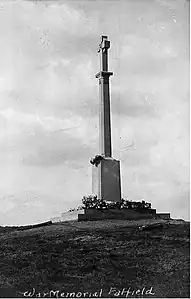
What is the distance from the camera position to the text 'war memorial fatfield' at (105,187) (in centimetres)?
1180

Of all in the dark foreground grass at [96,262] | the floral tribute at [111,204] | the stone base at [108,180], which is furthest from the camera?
the stone base at [108,180]

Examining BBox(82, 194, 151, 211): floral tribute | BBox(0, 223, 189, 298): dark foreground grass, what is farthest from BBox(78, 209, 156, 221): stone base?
BBox(0, 223, 189, 298): dark foreground grass

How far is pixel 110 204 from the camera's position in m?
12.2

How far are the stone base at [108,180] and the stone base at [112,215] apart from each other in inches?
40.2

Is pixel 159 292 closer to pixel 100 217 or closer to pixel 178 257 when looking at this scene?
pixel 178 257

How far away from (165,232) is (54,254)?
7.80ft

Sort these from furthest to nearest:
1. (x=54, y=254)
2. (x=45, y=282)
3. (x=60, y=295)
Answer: (x=54, y=254)
(x=45, y=282)
(x=60, y=295)

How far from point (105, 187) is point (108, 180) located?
194mm

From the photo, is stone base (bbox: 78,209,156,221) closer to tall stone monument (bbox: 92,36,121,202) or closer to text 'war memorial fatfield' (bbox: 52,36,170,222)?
text 'war memorial fatfield' (bbox: 52,36,170,222)

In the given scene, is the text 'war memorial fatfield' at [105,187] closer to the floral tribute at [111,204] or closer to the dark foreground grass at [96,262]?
the floral tribute at [111,204]

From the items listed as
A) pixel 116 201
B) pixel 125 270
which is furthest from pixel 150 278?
pixel 116 201

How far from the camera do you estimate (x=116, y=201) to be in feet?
42.1
